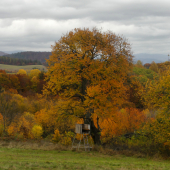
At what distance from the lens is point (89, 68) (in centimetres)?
2211

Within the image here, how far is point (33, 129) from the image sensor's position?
4134 centimetres

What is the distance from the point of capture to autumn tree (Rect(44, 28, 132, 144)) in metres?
21.8

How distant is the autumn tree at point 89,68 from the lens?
2184 cm

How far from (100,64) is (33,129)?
81.3ft

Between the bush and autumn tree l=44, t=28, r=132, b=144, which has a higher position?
autumn tree l=44, t=28, r=132, b=144

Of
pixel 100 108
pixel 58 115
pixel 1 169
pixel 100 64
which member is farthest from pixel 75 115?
pixel 1 169

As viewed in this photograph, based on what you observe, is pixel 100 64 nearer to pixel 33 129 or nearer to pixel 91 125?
pixel 91 125

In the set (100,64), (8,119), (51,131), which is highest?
(100,64)

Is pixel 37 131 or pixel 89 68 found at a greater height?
pixel 89 68

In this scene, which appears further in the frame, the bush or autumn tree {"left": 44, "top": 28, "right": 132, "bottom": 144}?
the bush

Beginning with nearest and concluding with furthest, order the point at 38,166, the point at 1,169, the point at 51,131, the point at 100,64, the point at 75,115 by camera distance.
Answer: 1. the point at 1,169
2. the point at 38,166
3. the point at 100,64
4. the point at 75,115
5. the point at 51,131

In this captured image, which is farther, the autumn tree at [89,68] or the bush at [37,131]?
the bush at [37,131]

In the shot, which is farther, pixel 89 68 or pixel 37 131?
pixel 37 131

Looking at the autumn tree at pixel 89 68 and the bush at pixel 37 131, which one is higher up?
the autumn tree at pixel 89 68
